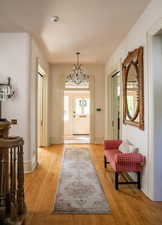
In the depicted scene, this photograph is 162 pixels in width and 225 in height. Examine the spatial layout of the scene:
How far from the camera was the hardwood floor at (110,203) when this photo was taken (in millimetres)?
2096

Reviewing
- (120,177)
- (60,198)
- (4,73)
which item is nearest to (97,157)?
(120,177)

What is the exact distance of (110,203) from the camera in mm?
2500

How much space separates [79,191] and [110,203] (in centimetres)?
56

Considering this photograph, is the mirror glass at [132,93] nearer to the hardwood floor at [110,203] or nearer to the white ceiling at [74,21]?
the white ceiling at [74,21]

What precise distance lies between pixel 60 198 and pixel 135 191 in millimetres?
1191

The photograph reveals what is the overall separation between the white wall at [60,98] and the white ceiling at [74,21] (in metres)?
1.93

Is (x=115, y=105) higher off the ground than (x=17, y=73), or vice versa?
(x=17, y=73)

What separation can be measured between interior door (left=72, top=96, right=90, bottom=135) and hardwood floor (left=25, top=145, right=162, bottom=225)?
19.3 ft

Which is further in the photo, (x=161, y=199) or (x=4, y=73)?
(x=4, y=73)

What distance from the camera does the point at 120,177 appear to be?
138 inches

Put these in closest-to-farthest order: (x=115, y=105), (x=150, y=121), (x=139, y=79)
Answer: (x=150, y=121)
(x=139, y=79)
(x=115, y=105)

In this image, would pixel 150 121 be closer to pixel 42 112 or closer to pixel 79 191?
pixel 79 191

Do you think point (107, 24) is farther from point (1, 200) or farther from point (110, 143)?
point (1, 200)

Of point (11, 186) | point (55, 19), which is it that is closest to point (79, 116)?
point (55, 19)
